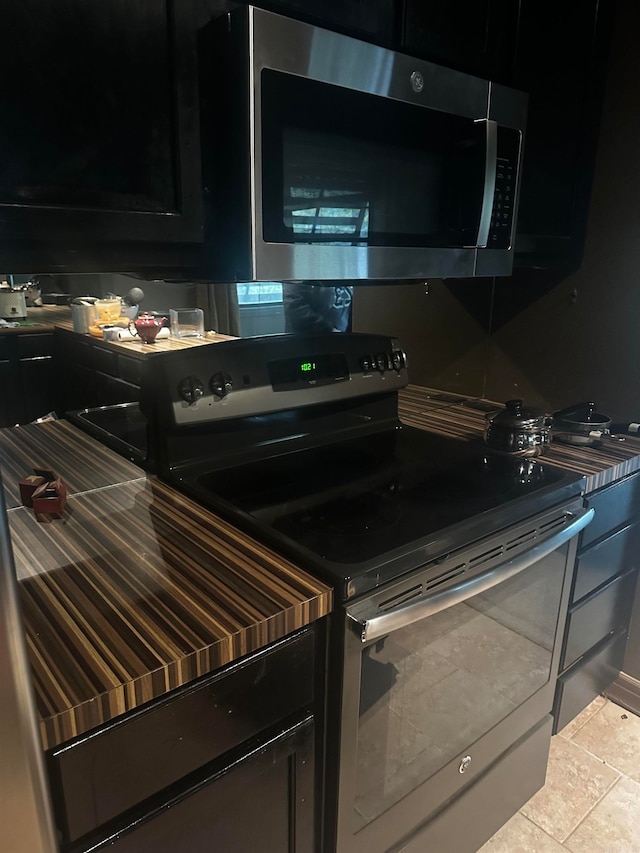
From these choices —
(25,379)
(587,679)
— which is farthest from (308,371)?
(25,379)

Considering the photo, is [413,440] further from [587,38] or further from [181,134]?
[587,38]

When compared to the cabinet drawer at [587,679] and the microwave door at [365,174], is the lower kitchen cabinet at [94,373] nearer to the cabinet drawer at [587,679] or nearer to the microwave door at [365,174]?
the microwave door at [365,174]

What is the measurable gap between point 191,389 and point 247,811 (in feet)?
2.48

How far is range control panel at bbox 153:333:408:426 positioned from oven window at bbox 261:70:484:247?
342 millimetres

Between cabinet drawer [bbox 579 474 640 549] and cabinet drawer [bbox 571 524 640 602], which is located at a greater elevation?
cabinet drawer [bbox 579 474 640 549]

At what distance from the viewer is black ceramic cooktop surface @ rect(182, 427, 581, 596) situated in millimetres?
1009

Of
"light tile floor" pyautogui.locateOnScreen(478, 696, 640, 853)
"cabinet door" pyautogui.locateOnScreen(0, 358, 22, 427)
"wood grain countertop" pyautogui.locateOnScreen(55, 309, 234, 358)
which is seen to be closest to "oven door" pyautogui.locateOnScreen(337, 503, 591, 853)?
"light tile floor" pyautogui.locateOnScreen(478, 696, 640, 853)


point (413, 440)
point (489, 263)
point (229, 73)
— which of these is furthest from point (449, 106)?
point (413, 440)

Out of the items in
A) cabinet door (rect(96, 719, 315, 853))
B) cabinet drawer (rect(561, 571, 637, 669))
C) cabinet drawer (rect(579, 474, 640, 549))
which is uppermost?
cabinet drawer (rect(579, 474, 640, 549))

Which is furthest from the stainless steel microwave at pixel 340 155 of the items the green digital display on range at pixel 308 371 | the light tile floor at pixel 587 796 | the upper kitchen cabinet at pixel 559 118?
the light tile floor at pixel 587 796

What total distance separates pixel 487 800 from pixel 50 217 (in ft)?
4.98

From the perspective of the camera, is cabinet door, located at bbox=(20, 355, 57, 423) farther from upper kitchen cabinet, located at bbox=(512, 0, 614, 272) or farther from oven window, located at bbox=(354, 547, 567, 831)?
oven window, located at bbox=(354, 547, 567, 831)

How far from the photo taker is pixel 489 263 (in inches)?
56.1

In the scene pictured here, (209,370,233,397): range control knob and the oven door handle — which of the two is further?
(209,370,233,397): range control knob
